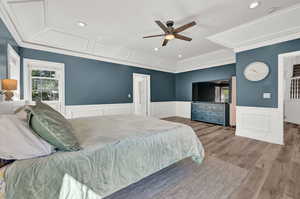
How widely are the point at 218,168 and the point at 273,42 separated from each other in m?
3.35

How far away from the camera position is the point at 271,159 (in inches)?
87.4

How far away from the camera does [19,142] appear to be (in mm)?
911

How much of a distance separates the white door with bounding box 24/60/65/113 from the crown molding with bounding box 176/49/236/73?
5.00m

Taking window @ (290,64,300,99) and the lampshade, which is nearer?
the lampshade

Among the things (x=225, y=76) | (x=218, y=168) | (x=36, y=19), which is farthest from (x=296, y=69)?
(x=36, y=19)

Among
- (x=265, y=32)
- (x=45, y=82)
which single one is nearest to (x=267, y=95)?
(x=265, y=32)

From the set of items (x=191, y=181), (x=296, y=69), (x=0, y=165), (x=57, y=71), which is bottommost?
(x=191, y=181)

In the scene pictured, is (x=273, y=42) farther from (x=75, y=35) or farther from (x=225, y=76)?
(x=75, y=35)

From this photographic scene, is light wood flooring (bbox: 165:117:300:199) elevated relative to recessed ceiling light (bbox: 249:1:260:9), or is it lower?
lower

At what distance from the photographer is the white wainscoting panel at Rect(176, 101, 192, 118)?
19.9 feet

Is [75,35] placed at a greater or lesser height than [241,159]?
greater

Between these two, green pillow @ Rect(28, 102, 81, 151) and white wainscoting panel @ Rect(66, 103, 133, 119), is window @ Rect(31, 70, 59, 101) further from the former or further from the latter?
green pillow @ Rect(28, 102, 81, 151)

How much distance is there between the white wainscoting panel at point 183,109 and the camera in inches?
238

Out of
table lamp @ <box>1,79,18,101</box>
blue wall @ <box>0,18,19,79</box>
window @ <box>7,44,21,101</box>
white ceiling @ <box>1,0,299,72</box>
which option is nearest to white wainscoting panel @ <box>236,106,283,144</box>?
white ceiling @ <box>1,0,299,72</box>
